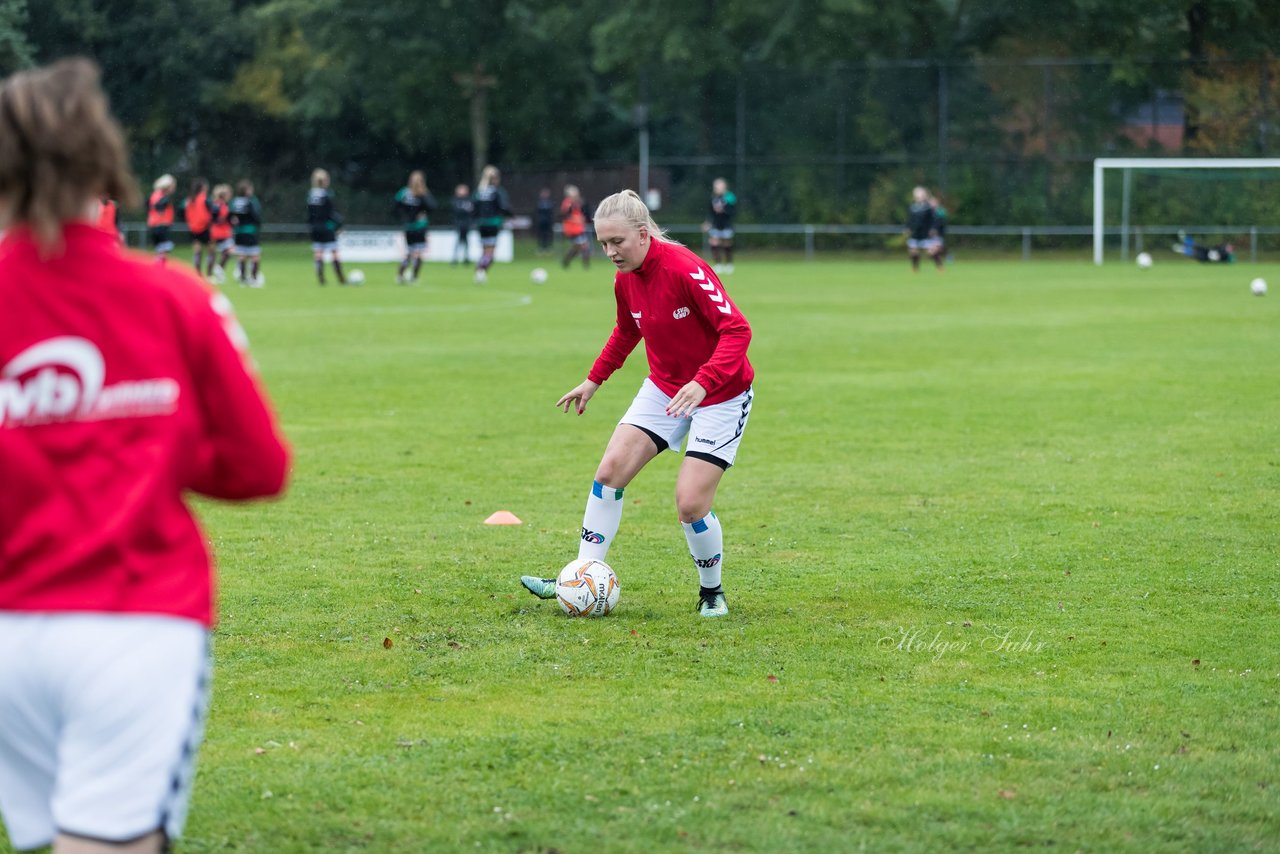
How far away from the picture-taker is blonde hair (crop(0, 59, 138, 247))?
8.71ft

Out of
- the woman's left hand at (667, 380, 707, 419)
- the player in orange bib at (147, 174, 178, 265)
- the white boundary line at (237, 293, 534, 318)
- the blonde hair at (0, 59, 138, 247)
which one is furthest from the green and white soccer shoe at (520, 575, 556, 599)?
the player in orange bib at (147, 174, 178, 265)

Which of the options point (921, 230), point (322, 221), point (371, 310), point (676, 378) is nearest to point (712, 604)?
point (676, 378)

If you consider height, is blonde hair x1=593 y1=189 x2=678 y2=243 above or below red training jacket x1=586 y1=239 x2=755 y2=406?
above

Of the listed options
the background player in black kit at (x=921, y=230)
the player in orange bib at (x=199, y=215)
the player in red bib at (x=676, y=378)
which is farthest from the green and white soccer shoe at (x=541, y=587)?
the background player in black kit at (x=921, y=230)

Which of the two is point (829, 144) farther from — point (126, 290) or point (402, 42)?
point (126, 290)

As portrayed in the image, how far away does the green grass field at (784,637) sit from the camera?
15.2 feet

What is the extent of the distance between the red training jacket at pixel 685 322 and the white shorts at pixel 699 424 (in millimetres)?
46

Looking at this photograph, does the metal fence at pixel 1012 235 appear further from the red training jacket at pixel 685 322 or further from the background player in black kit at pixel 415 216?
the red training jacket at pixel 685 322

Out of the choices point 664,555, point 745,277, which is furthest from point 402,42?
point 664,555

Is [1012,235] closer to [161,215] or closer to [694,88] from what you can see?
[694,88]

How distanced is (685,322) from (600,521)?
95cm

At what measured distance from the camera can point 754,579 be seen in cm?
793

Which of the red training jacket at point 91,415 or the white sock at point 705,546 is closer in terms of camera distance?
the red training jacket at point 91,415

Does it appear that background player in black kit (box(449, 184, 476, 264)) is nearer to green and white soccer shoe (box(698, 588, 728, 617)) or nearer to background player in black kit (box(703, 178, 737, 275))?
background player in black kit (box(703, 178, 737, 275))
